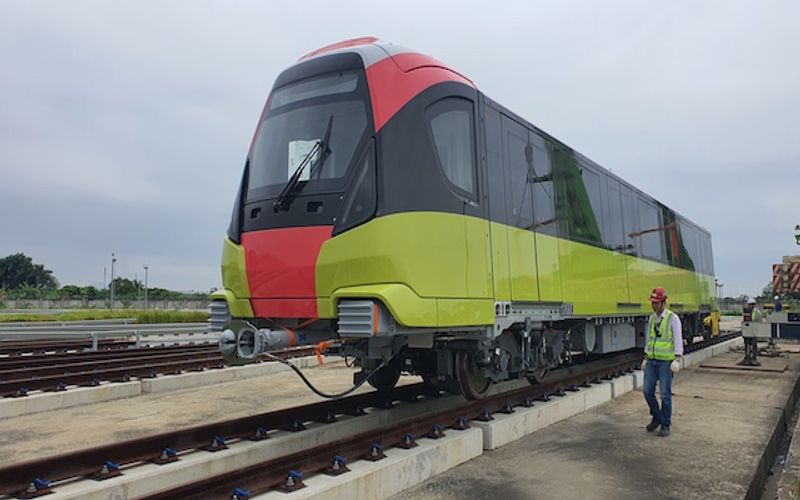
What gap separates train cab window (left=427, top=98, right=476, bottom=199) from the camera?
18.8ft

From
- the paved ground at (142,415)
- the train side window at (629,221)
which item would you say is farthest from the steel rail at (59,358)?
the train side window at (629,221)

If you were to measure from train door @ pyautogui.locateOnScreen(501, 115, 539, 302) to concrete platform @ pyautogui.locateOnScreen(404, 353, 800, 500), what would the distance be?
173 centimetres

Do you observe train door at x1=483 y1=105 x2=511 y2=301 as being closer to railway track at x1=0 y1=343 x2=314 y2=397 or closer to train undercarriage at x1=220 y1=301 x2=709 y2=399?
train undercarriage at x1=220 y1=301 x2=709 y2=399

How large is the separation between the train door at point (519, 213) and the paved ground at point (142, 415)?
12.6 feet

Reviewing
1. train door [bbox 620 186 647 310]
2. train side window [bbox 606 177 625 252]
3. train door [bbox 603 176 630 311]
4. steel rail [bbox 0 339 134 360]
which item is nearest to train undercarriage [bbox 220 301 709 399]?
train door [bbox 603 176 630 311]

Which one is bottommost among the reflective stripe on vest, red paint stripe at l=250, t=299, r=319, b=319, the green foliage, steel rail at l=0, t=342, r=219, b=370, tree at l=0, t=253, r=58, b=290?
steel rail at l=0, t=342, r=219, b=370

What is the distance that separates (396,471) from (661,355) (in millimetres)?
4083

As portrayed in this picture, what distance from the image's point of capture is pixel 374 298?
16.2ft

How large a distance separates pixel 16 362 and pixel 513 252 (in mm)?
10088

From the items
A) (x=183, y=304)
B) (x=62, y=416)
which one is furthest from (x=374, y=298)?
(x=183, y=304)

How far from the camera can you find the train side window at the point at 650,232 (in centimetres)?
1257

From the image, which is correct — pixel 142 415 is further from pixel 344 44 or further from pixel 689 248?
pixel 689 248

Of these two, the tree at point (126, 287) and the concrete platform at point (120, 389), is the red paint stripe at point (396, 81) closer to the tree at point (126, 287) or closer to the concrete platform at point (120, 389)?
the concrete platform at point (120, 389)

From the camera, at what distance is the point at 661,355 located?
7.39 meters
